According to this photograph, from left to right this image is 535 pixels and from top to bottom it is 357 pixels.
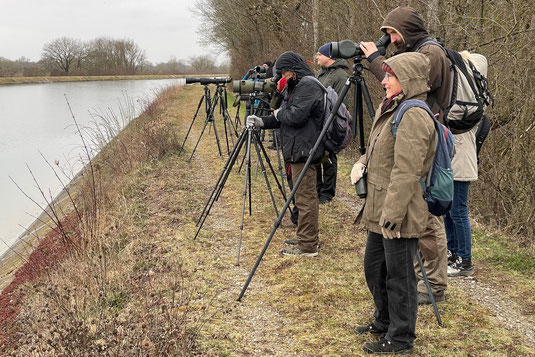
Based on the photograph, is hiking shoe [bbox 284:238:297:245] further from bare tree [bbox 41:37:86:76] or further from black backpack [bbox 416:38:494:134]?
bare tree [bbox 41:37:86:76]

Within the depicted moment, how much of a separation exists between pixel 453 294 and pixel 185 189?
4392 millimetres

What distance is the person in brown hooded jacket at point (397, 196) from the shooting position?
2.24 meters

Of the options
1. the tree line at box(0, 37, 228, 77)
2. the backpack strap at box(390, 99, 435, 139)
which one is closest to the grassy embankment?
the backpack strap at box(390, 99, 435, 139)

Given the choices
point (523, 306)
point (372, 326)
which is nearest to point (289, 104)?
point (372, 326)

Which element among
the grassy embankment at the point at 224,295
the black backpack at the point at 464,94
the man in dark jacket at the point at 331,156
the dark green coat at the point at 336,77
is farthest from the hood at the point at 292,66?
the grassy embankment at the point at 224,295

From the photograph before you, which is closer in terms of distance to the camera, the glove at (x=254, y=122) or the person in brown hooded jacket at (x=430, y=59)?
the person in brown hooded jacket at (x=430, y=59)

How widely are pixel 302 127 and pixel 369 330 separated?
6.16 feet

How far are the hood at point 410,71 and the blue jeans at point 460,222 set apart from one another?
148 cm

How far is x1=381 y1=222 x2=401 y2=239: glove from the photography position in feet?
7.49

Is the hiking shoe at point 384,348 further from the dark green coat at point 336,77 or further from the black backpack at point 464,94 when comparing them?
the dark green coat at point 336,77

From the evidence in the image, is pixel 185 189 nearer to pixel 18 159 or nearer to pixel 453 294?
pixel 453 294

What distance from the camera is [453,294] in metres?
3.37

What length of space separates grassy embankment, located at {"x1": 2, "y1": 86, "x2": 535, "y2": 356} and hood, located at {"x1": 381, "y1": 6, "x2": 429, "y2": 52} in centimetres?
197

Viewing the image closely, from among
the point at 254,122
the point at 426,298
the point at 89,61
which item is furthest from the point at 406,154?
the point at 89,61
